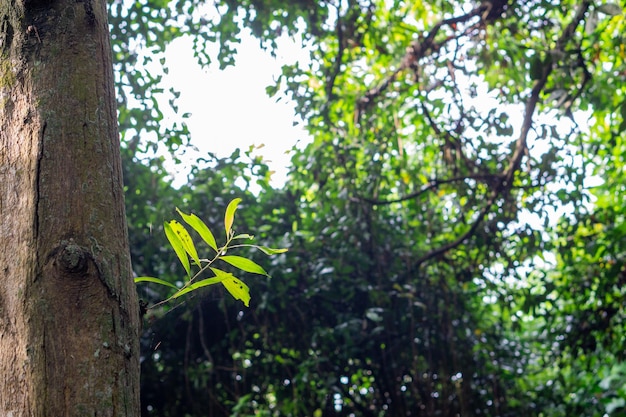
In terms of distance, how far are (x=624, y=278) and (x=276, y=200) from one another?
6.20 feet

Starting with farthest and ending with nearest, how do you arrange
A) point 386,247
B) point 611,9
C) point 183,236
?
1. point 386,247
2. point 611,9
3. point 183,236

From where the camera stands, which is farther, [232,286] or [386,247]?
[386,247]

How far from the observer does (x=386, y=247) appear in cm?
370

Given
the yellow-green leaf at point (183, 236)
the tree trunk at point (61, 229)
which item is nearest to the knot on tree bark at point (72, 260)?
the tree trunk at point (61, 229)

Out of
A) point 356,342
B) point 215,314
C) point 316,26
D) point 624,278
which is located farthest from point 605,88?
point 215,314

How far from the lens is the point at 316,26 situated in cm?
357

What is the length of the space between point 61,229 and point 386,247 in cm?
300

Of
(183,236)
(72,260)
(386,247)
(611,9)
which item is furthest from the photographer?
(386,247)

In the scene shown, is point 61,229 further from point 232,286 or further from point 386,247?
point 386,247

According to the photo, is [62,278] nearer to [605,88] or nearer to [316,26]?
[316,26]

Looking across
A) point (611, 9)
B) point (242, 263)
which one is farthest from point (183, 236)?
point (611, 9)

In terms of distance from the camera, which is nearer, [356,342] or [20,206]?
[20,206]

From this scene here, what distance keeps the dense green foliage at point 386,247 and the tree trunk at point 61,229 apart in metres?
2.42

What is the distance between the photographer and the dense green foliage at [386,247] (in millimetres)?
3455
